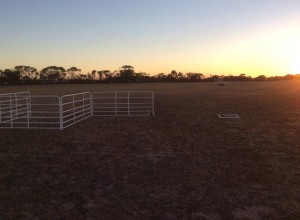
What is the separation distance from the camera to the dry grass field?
Result: 19.0 feet

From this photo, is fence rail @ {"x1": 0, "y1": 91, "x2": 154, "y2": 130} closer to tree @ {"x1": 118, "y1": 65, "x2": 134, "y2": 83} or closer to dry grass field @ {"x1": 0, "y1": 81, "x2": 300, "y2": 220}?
dry grass field @ {"x1": 0, "y1": 81, "x2": 300, "y2": 220}

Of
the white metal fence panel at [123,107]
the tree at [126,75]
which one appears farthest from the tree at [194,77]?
the white metal fence panel at [123,107]

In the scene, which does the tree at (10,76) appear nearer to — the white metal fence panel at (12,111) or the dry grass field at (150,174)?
the white metal fence panel at (12,111)

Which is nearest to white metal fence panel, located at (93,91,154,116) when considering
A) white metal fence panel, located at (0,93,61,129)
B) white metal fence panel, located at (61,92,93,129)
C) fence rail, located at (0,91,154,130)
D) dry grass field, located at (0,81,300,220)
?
fence rail, located at (0,91,154,130)

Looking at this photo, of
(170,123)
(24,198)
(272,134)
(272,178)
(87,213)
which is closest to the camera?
(87,213)

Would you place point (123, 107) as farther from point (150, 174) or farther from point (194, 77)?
point (194, 77)

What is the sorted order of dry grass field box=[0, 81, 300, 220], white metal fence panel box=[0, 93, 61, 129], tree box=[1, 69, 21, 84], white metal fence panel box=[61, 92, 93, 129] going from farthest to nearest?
tree box=[1, 69, 21, 84]
white metal fence panel box=[61, 92, 93, 129]
white metal fence panel box=[0, 93, 61, 129]
dry grass field box=[0, 81, 300, 220]

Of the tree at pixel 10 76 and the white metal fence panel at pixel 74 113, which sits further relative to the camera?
the tree at pixel 10 76

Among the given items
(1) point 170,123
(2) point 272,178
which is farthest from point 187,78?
(2) point 272,178

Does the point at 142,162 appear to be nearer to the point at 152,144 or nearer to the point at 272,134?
the point at 152,144

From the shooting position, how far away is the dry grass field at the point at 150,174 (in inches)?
228

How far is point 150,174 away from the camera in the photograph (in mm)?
7668

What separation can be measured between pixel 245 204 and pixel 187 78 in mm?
130235

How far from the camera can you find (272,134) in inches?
494
